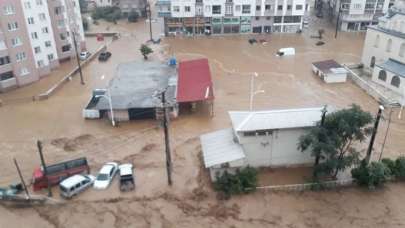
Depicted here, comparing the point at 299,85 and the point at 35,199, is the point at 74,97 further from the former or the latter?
the point at 299,85

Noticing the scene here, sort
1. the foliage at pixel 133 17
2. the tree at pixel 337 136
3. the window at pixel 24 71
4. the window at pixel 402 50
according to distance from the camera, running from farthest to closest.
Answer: the foliage at pixel 133 17 < the window at pixel 24 71 < the window at pixel 402 50 < the tree at pixel 337 136

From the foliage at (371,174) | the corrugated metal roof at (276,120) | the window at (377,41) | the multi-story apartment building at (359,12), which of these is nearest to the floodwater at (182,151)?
the foliage at (371,174)

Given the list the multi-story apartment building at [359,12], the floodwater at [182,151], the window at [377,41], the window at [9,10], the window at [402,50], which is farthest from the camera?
the multi-story apartment building at [359,12]

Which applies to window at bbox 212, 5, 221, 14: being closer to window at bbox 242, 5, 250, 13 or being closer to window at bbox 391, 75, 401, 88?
window at bbox 242, 5, 250, 13

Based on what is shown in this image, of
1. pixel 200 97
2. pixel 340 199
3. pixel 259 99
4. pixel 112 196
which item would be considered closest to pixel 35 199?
pixel 112 196

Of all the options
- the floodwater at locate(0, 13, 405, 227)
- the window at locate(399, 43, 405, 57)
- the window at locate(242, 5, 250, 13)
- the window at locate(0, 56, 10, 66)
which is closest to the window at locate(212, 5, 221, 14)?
the window at locate(242, 5, 250, 13)

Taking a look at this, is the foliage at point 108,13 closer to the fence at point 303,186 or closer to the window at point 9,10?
the window at point 9,10

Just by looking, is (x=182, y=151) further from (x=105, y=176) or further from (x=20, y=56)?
(x=20, y=56)
